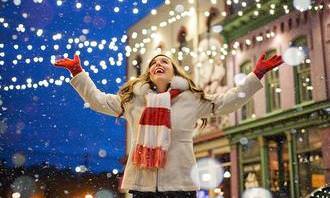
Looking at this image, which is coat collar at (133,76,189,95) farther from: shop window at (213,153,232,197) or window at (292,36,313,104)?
shop window at (213,153,232,197)

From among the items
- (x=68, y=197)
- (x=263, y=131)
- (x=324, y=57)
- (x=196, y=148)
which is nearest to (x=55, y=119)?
(x=68, y=197)

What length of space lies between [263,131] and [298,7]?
340cm

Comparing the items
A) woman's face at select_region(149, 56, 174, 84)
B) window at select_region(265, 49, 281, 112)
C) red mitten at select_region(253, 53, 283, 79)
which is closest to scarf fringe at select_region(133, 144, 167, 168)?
woman's face at select_region(149, 56, 174, 84)

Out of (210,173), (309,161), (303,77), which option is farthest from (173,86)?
(210,173)

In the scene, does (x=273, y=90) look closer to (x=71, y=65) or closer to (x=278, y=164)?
Answer: (x=278, y=164)

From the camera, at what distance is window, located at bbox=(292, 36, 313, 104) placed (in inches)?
518

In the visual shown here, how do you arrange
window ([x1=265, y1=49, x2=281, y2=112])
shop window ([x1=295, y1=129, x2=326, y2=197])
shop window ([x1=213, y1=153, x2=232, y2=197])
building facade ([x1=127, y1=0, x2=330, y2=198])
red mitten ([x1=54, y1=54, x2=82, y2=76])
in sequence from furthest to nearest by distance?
shop window ([x1=213, y1=153, x2=232, y2=197]) → window ([x1=265, y1=49, x2=281, y2=112]) → building facade ([x1=127, y1=0, x2=330, y2=198]) → shop window ([x1=295, y1=129, x2=326, y2=197]) → red mitten ([x1=54, y1=54, x2=82, y2=76])

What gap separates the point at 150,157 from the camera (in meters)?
4.01

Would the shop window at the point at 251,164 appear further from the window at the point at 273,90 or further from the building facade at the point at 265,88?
the window at the point at 273,90

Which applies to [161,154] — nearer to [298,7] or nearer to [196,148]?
[298,7]

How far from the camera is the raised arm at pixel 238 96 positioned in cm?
433

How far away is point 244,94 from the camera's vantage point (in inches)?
170

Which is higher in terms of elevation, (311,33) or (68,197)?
(311,33)

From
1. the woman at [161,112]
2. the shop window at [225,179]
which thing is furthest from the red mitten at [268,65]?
the shop window at [225,179]
